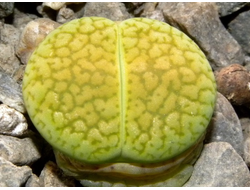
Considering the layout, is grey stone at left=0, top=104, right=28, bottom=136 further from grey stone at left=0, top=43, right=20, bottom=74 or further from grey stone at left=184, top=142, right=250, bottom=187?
grey stone at left=184, top=142, right=250, bottom=187

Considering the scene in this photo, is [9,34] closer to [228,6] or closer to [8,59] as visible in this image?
[8,59]

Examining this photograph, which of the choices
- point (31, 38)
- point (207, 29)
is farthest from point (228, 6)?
point (31, 38)

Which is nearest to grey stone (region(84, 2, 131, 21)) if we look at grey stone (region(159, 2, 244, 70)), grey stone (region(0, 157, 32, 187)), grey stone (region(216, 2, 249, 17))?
grey stone (region(159, 2, 244, 70))

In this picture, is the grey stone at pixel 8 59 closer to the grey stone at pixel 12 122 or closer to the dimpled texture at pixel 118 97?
the grey stone at pixel 12 122

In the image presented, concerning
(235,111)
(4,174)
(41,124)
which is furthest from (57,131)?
(235,111)

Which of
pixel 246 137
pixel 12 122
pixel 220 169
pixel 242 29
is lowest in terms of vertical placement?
pixel 246 137

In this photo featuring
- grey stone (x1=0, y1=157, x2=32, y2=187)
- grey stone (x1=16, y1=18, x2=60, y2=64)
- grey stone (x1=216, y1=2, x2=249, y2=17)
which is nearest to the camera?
grey stone (x1=0, y1=157, x2=32, y2=187)
